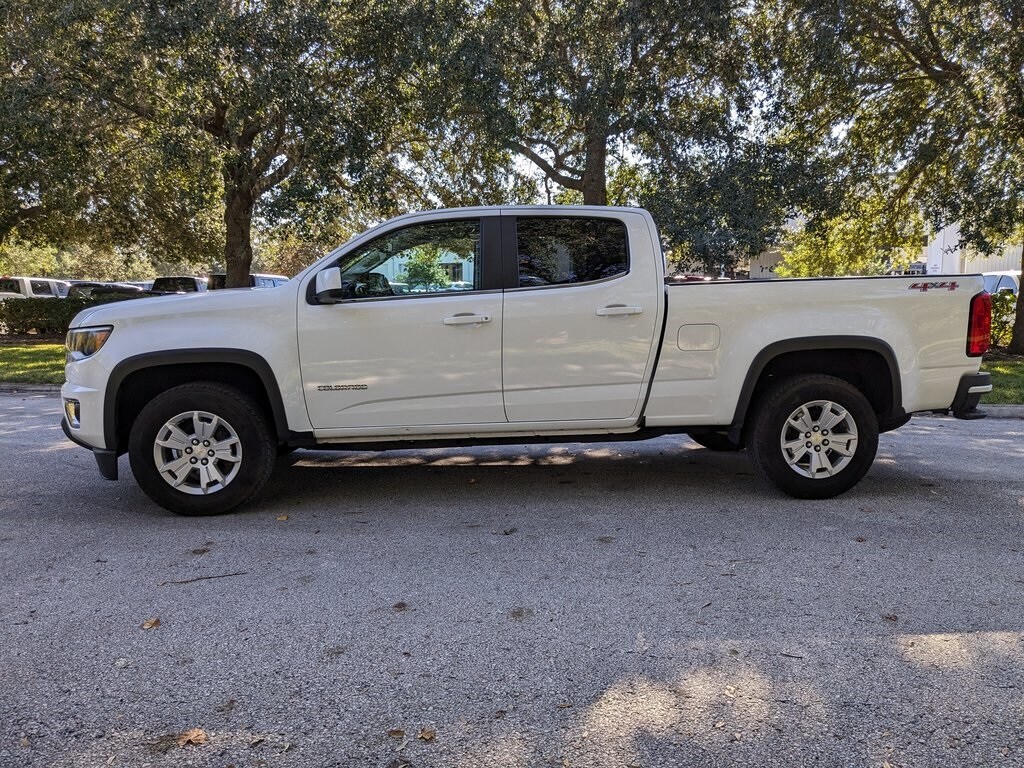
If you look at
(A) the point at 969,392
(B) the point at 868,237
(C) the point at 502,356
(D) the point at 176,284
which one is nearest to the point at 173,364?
(C) the point at 502,356

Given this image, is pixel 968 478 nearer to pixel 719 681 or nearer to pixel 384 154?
pixel 719 681

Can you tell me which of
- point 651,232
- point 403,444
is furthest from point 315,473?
point 651,232

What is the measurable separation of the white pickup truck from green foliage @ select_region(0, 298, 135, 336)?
64.1ft

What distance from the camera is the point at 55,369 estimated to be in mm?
13906

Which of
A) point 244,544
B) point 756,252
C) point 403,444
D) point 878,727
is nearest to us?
point 878,727

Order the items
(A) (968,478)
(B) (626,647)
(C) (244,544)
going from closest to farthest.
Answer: (B) (626,647) < (C) (244,544) < (A) (968,478)

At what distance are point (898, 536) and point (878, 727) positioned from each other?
2.20 m

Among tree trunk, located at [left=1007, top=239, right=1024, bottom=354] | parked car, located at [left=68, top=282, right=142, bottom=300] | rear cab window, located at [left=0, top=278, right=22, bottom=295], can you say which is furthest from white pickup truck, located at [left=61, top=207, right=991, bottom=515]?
rear cab window, located at [left=0, top=278, right=22, bottom=295]

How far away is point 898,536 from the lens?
4.43 meters

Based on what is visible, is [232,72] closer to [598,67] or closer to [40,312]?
[598,67]

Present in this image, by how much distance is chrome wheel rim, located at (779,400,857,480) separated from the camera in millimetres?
5062

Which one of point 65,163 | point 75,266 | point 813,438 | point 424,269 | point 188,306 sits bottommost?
point 813,438

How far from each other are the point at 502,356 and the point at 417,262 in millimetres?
854

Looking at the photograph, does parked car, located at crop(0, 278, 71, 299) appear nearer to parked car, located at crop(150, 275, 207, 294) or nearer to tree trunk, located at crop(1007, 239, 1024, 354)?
parked car, located at crop(150, 275, 207, 294)
